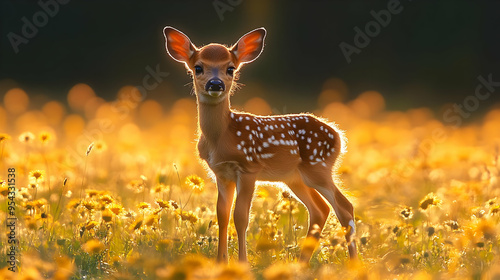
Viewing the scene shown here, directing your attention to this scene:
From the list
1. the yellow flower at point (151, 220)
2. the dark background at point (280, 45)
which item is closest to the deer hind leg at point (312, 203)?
the yellow flower at point (151, 220)

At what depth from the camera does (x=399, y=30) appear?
886 inches

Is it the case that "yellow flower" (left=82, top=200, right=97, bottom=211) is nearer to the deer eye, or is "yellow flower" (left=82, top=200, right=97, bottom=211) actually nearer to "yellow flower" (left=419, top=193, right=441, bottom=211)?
the deer eye

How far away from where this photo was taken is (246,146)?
6.47 meters

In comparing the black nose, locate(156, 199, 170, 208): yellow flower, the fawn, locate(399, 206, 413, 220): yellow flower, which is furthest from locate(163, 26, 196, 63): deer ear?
locate(399, 206, 413, 220): yellow flower

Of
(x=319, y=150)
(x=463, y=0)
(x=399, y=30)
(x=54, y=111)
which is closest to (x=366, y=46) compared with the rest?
(x=399, y=30)

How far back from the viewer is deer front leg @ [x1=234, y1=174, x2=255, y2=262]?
6.20 metres

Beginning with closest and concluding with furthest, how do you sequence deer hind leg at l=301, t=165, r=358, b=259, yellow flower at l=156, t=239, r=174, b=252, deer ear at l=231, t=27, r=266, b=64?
yellow flower at l=156, t=239, r=174, b=252 → deer hind leg at l=301, t=165, r=358, b=259 → deer ear at l=231, t=27, r=266, b=64

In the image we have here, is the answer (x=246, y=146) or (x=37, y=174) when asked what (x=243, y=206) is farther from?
(x=37, y=174)

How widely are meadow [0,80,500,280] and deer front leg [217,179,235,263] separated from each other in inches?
8.0

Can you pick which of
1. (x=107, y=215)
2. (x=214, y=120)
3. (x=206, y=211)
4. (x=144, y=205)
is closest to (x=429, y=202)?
(x=214, y=120)

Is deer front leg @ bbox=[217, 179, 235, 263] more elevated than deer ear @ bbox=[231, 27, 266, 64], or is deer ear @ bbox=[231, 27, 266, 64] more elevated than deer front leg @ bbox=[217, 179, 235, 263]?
deer ear @ bbox=[231, 27, 266, 64]

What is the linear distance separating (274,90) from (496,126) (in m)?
7.88

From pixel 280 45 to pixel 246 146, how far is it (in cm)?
1628

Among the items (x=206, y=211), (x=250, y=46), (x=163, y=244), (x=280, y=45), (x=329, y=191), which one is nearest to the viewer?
(x=163, y=244)
